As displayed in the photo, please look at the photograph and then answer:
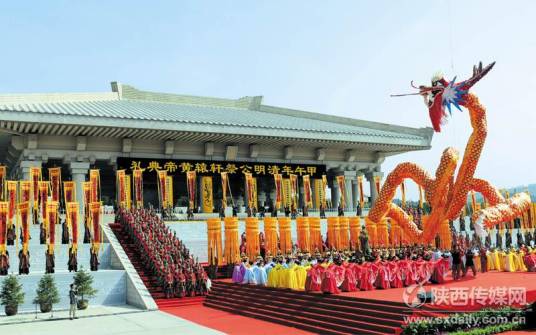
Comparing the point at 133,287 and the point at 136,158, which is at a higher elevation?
the point at 136,158

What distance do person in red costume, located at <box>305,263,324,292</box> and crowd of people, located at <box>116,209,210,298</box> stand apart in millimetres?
4447

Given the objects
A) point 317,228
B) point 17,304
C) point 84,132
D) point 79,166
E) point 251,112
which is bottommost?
point 17,304

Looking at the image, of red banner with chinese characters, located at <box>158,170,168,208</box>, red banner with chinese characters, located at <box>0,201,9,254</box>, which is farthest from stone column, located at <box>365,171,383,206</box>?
red banner with chinese characters, located at <box>0,201,9,254</box>

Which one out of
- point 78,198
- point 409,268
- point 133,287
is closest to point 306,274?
point 409,268

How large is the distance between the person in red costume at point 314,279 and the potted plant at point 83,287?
6492 millimetres

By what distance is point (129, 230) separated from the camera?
20062mm

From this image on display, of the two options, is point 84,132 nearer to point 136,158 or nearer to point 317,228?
point 136,158

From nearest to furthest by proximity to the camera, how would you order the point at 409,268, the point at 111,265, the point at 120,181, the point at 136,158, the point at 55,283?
1. the point at 409,268
2. the point at 55,283
3. the point at 111,265
4. the point at 120,181
5. the point at 136,158

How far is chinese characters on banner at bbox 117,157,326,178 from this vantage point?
2580 centimetres

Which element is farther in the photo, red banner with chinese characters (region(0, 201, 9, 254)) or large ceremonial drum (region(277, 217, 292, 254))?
large ceremonial drum (region(277, 217, 292, 254))

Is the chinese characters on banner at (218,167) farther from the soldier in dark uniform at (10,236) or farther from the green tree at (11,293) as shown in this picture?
the green tree at (11,293)

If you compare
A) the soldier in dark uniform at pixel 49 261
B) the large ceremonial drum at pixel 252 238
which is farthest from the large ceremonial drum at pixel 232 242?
the soldier in dark uniform at pixel 49 261

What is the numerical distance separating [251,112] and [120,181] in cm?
1277

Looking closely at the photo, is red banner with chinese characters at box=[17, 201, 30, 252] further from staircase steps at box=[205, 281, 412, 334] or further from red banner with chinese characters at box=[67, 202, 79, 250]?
staircase steps at box=[205, 281, 412, 334]
